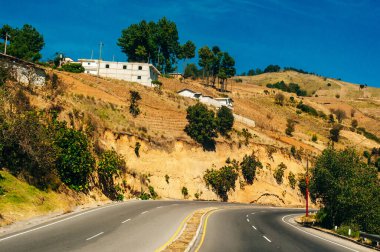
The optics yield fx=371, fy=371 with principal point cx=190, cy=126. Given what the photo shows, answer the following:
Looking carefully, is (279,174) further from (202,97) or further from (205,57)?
(205,57)

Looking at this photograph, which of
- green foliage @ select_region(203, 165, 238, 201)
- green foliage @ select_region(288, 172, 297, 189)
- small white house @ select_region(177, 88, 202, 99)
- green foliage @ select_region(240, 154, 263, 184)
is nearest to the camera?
green foliage @ select_region(203, 165, 238, 201)

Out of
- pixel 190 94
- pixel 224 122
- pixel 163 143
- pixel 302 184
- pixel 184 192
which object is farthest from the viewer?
pixel 190 94

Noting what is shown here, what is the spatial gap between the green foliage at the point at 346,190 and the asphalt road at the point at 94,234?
14955mm

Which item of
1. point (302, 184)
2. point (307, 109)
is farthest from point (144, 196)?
point (307, 109)

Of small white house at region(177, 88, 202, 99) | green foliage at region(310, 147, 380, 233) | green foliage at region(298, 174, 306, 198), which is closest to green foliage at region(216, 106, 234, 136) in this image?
green foliage at region(298, 174, 306, 198)

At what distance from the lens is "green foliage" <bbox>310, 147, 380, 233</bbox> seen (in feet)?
99.7

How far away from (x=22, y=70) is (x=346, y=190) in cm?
3584

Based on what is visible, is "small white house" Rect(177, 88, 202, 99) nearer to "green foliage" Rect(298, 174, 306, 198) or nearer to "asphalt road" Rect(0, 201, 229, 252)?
"green foliage" Rect(298, 174, 306, 198)

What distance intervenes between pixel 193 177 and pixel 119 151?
1403cm

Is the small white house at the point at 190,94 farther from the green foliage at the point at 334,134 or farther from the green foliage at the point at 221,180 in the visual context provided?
the green foliage at the point at 334,134

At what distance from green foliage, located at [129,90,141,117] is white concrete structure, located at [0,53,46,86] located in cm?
1898

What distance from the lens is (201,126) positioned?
6581 centimetres

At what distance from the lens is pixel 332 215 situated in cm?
3306

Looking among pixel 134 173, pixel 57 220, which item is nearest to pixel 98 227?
pixel 57 220
